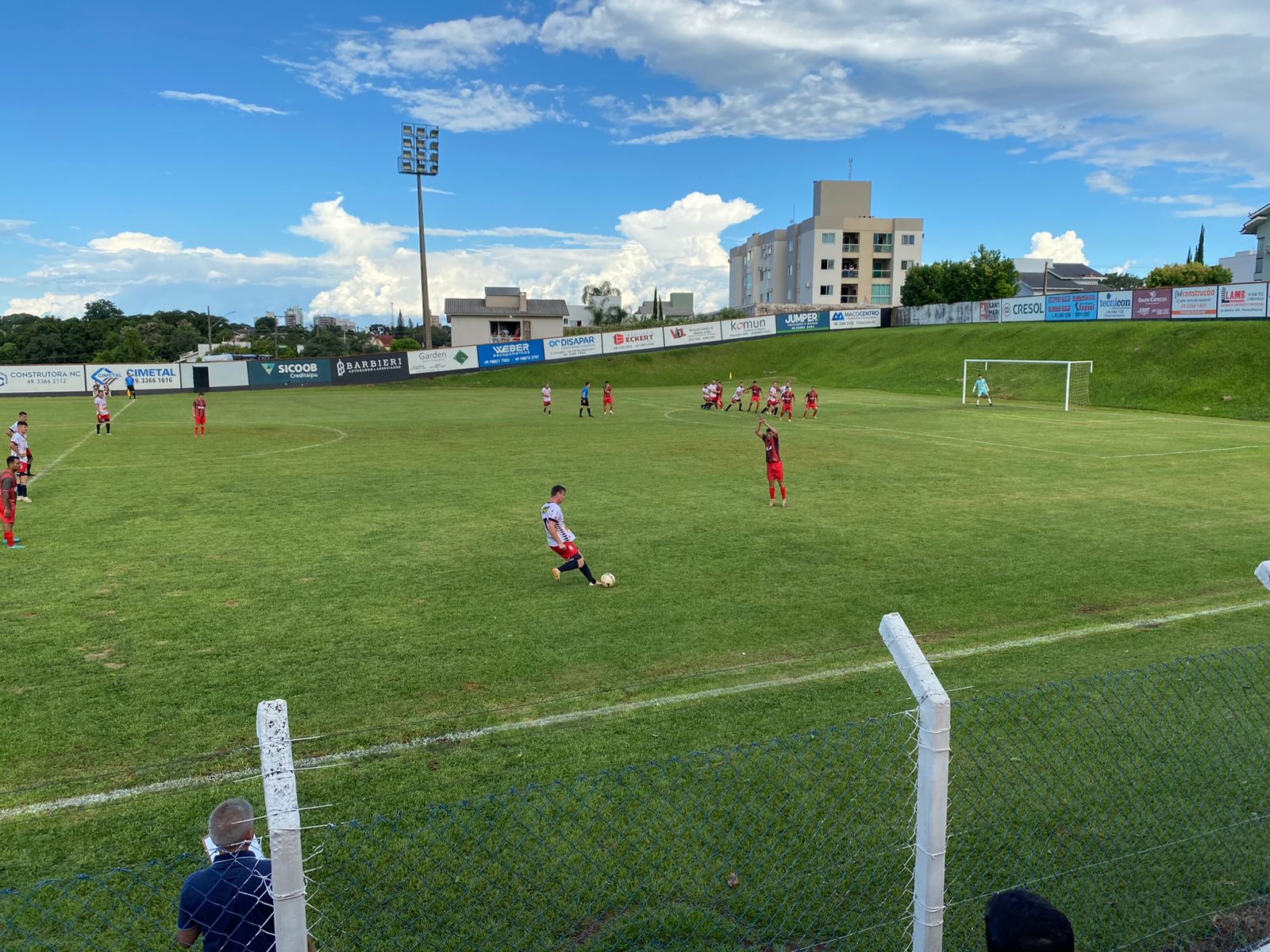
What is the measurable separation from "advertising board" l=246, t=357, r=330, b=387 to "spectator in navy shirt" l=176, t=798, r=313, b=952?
57.8 m

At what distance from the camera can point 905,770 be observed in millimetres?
6656

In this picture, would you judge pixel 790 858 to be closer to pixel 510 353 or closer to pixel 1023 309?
pixel 1023 309

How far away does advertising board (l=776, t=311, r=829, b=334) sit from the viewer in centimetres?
7219

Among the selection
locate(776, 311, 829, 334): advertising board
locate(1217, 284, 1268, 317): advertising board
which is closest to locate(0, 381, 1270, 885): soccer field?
locate(1217, 284, 1268, 317): advertising board

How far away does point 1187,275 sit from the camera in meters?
78.1

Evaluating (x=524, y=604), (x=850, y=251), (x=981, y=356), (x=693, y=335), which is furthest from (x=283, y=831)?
(x=850, y=251)

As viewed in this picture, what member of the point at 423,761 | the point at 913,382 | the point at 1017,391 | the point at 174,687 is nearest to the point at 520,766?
the point at 423,761

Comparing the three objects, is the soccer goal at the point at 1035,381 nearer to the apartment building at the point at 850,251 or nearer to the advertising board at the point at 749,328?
the advertising board at the point at 749,328

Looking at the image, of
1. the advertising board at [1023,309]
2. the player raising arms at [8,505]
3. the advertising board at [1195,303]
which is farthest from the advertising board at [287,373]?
the advertising board at [1195,303]

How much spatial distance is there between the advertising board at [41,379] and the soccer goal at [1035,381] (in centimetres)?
4999

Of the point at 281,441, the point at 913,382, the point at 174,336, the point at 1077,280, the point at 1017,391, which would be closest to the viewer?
the point at 281,441

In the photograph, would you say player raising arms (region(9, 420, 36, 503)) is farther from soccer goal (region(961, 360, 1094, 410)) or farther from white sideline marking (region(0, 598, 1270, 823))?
soccer goal (region(961, 360, 1094, 410))

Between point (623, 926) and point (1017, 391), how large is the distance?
154ft

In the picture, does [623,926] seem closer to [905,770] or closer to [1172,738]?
[905,770]
